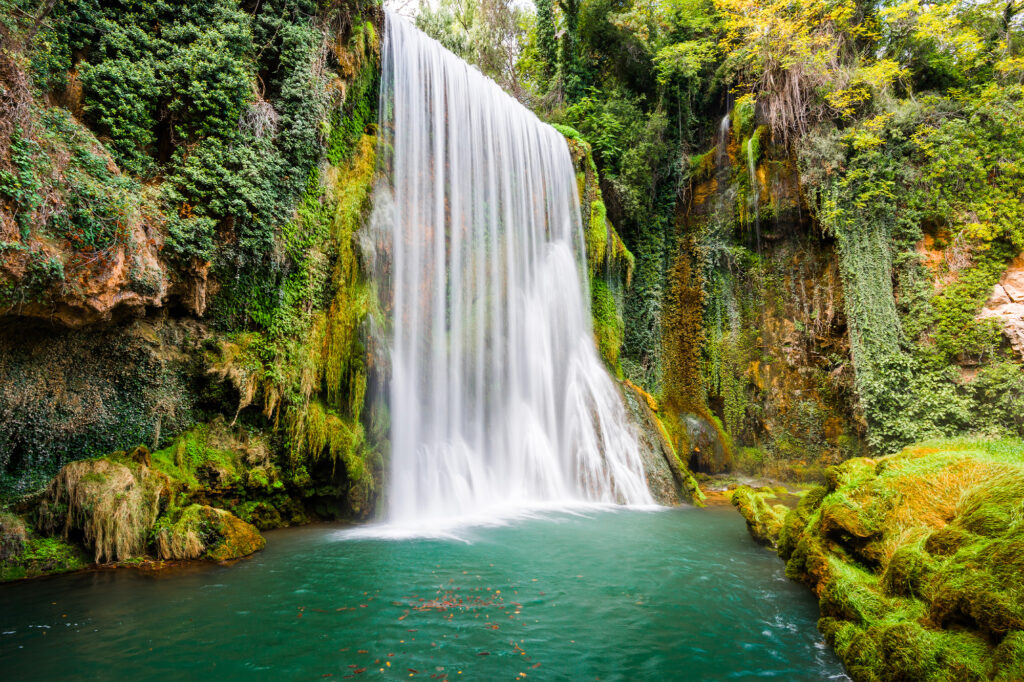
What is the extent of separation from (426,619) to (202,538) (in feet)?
11.5

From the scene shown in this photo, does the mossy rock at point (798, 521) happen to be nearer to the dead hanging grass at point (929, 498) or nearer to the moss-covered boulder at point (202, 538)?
the dead hanging grass at point (929, 498)

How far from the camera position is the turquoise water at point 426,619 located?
3.77 m

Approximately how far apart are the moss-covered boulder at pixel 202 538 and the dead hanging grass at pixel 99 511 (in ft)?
0.95

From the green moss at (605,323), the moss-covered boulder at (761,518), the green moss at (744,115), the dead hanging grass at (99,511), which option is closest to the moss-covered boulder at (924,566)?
the moss-covered boulder at (761,518)

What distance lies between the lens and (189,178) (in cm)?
787

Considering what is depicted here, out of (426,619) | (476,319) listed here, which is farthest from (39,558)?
(476,319)

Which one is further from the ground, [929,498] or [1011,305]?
[1011,305]

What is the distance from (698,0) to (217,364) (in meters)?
20.8

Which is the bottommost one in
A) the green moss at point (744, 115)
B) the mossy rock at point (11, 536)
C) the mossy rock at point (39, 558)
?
the mossy rock at point (39, 558)

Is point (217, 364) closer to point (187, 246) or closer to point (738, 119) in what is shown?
point (187, 246)

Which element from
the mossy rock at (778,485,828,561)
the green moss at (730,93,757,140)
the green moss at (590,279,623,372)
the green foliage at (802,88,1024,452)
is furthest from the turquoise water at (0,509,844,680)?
the green moss at (730,93,757,140)

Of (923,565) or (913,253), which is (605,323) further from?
(923,565)

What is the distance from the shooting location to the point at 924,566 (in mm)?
3854

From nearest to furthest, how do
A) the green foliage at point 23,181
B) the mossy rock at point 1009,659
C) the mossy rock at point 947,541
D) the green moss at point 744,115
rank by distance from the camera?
the mossy rock at point 1009,659, the mossy rock at point 947,541, the green foliage at point 23,181, the green moss at point 744,115
